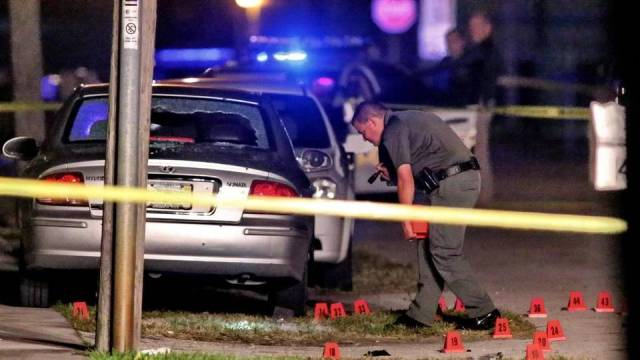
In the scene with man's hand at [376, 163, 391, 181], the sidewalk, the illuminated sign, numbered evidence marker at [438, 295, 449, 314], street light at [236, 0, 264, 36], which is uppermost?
the illuminated sign

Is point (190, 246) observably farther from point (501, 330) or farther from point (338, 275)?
point (338, 275)

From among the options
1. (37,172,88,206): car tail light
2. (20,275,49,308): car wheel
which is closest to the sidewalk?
(20,275,49,308): car wheel

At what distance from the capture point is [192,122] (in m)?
9.77

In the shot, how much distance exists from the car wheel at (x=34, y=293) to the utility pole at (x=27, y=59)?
5.86 metres

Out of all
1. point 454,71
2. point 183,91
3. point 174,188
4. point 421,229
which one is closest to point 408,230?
point 421,229

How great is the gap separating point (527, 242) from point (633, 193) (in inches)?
374

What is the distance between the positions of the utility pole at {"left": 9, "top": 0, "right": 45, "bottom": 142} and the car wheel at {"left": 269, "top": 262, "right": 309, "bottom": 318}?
6369 mm

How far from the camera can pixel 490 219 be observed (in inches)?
290

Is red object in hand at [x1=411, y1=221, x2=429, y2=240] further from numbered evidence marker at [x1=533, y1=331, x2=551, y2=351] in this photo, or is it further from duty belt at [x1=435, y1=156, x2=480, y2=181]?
numbered evidence marker at [x1=533, y1=331, x2=551, y2=351]

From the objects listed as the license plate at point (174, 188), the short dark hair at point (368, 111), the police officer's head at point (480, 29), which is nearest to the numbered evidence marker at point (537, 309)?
the short dark hair at point (368, 111)

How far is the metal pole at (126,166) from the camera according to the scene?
734 cm

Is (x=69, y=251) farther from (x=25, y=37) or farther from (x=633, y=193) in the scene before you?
(x=25, y=37)

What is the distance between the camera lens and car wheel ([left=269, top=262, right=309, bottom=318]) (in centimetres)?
936

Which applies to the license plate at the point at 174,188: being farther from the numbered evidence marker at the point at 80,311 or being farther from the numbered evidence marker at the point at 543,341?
the numbered evidence marker at the point at 543,341
